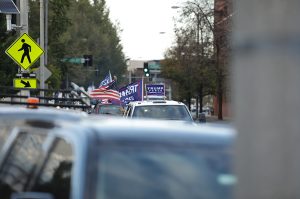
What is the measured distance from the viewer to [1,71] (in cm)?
2917

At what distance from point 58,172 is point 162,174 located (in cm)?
67

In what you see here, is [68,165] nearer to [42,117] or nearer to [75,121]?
[75,121]

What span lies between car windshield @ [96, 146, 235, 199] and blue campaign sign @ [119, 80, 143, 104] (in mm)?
27532

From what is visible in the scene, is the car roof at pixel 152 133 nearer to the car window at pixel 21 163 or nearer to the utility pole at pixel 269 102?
the car window at pixel 21 163

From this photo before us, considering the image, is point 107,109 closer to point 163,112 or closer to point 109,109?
Result: point 109,109

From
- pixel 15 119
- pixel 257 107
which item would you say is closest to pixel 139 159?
pixel 15 119

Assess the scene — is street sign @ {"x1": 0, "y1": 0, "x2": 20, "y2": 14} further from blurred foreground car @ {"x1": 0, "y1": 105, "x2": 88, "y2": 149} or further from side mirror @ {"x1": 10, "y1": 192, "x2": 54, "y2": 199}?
side mirror @ {"x1": 10, "y1": 192, "x2": 54, "y2": 199}

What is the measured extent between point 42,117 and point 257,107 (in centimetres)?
275

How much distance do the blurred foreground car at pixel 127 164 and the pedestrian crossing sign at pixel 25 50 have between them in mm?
17059

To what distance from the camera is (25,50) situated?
2073 centimetres

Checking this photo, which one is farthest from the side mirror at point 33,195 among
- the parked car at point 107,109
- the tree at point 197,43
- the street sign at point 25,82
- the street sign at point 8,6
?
the tree at point 197,43

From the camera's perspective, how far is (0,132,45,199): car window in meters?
3.91

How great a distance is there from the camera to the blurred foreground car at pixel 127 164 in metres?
3.34

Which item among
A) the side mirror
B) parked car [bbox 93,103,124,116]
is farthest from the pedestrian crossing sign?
the side mirror
